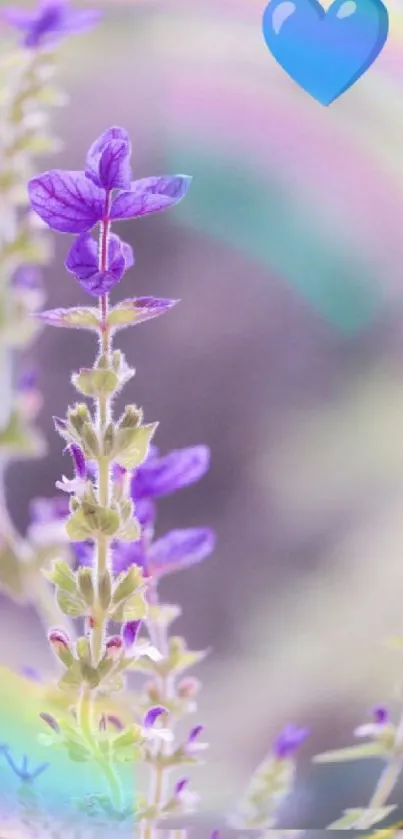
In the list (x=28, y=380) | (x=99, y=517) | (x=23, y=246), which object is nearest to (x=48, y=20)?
(x=23, y=246)

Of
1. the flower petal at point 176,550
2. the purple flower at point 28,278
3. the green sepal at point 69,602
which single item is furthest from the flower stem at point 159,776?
the purple flower at point 28,278

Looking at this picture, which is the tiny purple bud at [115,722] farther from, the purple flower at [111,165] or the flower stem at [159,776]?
the purple flower at [111,165]

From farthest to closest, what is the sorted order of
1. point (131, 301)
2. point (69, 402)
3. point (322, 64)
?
point (69, 402)
point (322, 64)
point (131, 301)

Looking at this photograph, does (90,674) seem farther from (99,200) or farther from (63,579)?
(99,200)

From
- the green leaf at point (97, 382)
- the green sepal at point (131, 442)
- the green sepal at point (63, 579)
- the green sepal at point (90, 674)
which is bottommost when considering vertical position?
the green sepal at point (90, 674)

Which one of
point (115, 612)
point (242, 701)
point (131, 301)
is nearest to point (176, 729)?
point (242, 701)

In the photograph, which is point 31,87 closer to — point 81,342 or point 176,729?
point 81,342

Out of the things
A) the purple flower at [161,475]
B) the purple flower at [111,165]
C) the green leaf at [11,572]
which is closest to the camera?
the purple flower at [111,165]

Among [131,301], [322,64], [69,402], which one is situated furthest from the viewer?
[69,402]
